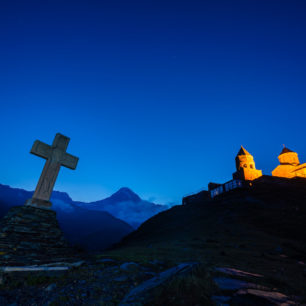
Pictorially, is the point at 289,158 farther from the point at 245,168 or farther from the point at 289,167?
the point at 245,168

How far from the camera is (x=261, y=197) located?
106 feet

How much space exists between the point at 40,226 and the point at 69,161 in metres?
3.00

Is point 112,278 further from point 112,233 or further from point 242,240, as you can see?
point 112,233

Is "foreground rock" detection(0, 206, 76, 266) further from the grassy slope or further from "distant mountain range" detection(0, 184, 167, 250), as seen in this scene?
"distant mountain range" detection(0, 184, 167, 250)

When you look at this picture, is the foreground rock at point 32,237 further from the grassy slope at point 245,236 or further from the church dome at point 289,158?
the church dome at point 289,158

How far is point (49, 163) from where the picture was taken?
7.94 meters

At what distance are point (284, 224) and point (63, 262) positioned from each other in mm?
24089

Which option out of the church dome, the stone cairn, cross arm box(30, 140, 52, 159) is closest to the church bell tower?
the church dome

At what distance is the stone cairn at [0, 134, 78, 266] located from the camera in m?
5.38

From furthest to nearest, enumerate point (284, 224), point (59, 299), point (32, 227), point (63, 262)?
point (284, 224) → point (32, 227) → point (63, 262) → point (59, 299)

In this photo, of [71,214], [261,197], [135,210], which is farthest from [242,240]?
[135,210]

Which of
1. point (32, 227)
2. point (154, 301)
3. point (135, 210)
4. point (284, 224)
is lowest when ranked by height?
point (154, 301)

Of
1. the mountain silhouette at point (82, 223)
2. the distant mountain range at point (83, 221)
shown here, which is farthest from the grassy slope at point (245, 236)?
the mountain silhouette at point (82, 223)

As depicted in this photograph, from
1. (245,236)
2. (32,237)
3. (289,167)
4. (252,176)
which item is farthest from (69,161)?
(289,167)
